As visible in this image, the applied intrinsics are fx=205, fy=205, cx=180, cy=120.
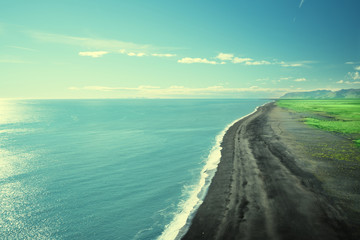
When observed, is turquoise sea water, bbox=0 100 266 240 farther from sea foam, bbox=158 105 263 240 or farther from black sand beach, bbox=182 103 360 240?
black sand beach, bbox=182 103 360 240

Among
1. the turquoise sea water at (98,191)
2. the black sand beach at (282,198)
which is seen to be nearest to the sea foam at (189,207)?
the turquoise sea water at (98,191)

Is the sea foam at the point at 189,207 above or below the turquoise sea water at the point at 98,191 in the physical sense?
above

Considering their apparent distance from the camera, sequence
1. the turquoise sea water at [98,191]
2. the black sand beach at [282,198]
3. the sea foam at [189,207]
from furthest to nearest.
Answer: the turquoise sea water at [98,191] → the sea foam at [189,207] → the black sand beach at [282,198]

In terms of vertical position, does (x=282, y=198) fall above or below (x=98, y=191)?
above

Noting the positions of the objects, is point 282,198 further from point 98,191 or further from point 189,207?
point 98,191

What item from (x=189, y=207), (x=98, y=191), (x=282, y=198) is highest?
(x=282, y=198)

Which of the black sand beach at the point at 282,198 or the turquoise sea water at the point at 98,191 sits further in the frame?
the turquoise sea water at the point at 98,191

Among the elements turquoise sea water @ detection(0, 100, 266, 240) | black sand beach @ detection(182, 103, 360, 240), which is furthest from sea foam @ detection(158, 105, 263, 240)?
black sand beach @ detection(182, 103, 360, 240)

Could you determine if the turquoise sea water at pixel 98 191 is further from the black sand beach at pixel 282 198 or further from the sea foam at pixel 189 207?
the black sand beach at pixel 282 198

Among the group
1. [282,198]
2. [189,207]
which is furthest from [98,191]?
[282,198]

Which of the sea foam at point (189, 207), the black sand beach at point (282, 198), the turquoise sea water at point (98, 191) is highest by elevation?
the black sand beach at point (282, 198)
